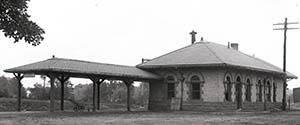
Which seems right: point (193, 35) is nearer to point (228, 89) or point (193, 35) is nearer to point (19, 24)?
Result: point (228, 89)

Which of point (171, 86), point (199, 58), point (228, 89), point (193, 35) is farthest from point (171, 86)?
point (193, 35)

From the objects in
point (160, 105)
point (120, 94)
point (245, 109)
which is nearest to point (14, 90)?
point (120, 94)

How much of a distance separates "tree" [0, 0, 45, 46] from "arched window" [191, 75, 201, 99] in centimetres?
1569

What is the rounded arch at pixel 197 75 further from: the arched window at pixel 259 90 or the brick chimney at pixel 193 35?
the brick chimney at pixel 193 35

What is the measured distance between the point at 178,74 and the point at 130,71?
129 inches

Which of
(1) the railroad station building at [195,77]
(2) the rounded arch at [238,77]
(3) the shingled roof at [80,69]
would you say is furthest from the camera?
(2) the rounded arch at [238,77]

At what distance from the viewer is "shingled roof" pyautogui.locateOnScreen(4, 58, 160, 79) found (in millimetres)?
24031

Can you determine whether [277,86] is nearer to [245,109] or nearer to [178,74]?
[245,109]

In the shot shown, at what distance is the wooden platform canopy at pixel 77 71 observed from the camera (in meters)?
24.2

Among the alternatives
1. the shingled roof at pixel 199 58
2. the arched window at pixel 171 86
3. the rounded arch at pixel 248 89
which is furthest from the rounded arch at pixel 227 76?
the arched window at pixel 171 86

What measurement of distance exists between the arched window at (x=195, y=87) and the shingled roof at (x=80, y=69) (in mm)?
2466

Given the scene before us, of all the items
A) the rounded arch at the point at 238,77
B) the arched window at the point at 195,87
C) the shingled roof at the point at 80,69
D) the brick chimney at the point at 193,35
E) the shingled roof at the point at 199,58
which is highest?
the brick chimney at the point at 193,35

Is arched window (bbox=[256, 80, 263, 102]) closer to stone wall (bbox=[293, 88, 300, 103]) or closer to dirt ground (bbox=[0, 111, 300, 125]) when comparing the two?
dirt ground (bbox=[0, 111, 300, 125])

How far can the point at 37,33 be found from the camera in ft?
54.0
